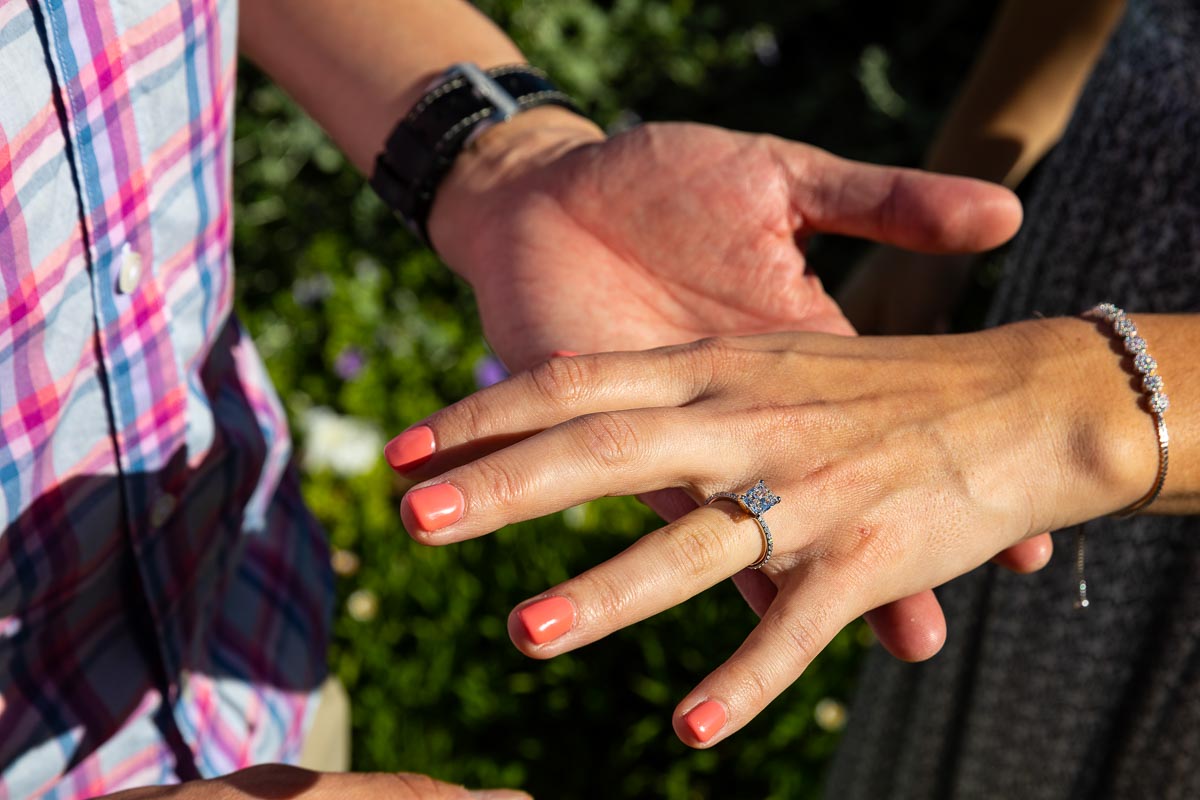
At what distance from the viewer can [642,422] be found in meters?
1.06

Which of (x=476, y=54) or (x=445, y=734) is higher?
(x=476, y=54)

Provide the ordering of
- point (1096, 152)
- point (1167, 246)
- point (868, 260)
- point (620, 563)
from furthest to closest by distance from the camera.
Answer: point (868, 260) → point (1096, 152) → point (1167, 246) → point (620, 563)

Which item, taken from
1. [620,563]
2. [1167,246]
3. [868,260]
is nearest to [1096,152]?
[1167,246]

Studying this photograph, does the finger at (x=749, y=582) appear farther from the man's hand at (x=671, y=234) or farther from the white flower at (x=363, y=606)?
the white flower at (x=363, y=606)

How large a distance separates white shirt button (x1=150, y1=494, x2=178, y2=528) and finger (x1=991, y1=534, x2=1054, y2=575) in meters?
1.02

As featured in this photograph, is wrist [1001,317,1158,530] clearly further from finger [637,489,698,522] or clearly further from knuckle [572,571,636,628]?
knuckle [572,571,636,628]

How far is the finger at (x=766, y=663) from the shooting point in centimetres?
96

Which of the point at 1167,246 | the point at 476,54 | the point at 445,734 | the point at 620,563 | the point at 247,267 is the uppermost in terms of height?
the point at 476,54

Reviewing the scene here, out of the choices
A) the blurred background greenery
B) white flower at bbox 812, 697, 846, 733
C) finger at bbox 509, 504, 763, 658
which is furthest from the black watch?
white flower at bbox 812, 697, 846, 733

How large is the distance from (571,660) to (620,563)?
175 centimetres

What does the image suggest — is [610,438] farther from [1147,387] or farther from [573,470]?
A: [1147,387]

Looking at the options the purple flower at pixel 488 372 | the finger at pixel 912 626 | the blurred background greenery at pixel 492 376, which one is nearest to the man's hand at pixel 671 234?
the finger at pixel 912 626

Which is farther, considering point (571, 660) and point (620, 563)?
point (571, 660)

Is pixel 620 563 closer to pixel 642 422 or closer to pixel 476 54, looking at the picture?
pixel 642 422
